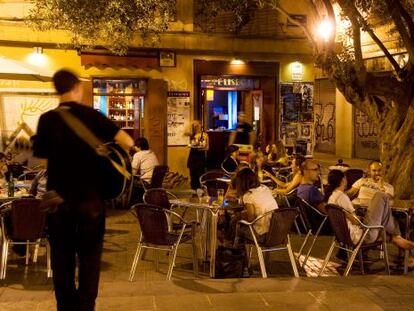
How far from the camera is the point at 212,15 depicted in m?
15.7

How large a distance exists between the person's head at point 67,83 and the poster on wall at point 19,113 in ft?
34.6

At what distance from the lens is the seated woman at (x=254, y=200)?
6.98m

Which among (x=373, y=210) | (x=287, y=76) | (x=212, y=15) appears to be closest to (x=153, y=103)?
(x=212, y=15)

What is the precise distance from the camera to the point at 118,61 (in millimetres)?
15211


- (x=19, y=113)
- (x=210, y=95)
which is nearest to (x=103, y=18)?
(x=19, y=113)

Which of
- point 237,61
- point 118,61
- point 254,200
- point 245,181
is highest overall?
point 237,61

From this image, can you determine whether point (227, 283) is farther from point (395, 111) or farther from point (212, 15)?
point (212, 15)

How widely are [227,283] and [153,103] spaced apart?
32.3 ft

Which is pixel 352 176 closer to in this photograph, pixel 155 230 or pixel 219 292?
pixel 155 230

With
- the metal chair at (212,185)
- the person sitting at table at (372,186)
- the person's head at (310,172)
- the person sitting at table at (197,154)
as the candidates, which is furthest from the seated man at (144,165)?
the person sitting at table at (372,186)

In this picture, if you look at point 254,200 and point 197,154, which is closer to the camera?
point 254,200

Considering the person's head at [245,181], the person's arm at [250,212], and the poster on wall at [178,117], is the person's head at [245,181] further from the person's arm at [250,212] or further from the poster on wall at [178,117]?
the poster on wall at [178,117]

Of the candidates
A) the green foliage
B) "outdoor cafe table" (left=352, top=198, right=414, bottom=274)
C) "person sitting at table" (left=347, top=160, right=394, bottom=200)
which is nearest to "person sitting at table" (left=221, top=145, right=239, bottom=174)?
"person sitting at table" (left=347, top=160, right=394, bottom=200)

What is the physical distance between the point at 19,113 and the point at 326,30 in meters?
7.25
